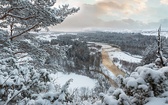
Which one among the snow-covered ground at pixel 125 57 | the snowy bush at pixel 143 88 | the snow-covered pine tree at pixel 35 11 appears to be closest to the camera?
the snowy bush at pixel 143 88

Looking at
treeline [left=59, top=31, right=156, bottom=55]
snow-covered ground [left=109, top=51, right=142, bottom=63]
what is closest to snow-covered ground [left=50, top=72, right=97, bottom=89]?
snow-covered ground [left=109, top=51, right=142, bottom=63]

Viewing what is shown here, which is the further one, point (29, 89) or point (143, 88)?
point (29, 89)

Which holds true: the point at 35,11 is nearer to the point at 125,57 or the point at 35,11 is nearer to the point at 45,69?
the point at 45,69

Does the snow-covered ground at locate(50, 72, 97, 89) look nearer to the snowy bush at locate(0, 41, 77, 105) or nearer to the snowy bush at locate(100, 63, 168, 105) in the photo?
the snowy bush at locate(0, 41, 77, 105)

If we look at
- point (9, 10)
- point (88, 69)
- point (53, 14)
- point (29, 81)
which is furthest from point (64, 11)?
point (88, 69)

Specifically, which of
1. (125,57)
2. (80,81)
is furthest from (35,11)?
(125,57)

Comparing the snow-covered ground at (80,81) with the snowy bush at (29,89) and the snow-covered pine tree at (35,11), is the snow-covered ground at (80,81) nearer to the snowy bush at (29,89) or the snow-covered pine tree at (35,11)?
the snow-covered pine tree at (35,11)

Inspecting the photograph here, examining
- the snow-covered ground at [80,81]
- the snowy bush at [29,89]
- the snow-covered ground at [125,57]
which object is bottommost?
the snow-covered ground at [80,81]

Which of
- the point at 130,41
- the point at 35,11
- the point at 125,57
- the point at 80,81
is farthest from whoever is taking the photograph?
the point at 130,41

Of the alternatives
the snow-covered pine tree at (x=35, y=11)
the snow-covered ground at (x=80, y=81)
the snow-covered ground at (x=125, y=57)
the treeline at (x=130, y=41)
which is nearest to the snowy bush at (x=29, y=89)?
the snow-covered pine tree at (x=35, y=11)

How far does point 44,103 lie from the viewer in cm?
208

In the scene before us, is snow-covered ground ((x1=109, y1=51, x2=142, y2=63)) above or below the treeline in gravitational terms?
below

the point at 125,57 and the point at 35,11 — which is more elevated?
the point at 35,11

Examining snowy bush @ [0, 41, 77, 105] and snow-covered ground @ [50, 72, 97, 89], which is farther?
snow-covered ground @ [50, 72, 97, 89]
